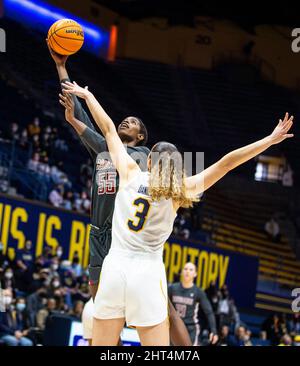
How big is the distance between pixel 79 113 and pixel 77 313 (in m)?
7.19

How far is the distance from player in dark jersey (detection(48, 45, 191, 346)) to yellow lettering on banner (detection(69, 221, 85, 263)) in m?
9.20

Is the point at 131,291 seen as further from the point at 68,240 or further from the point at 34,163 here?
the point at 34,163

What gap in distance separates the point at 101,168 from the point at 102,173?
0.04 metres

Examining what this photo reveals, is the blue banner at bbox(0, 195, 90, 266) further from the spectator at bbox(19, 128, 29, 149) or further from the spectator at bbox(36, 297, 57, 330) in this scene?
the spectator at bbox(19, 128, 29, 149)

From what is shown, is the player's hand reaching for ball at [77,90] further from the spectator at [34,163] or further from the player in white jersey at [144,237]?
the spectator at [34,163]

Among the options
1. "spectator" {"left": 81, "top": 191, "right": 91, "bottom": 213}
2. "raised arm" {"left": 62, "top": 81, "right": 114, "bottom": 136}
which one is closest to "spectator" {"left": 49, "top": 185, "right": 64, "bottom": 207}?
"spectator" {"left": 81, "top": 191, "right": 91, "bottom": 213}

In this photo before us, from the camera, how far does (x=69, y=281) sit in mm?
14508

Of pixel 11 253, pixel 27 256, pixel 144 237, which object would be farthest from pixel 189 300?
pixel 144 237

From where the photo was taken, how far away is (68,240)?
15664 mm

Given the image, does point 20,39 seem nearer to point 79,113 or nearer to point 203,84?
point 203,84

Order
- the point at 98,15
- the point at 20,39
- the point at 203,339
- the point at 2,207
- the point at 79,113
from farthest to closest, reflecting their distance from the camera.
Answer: the point at 98,15 < the point at 20,39 < the point at 203,339 < the point at 2,207 < the point at 79,113

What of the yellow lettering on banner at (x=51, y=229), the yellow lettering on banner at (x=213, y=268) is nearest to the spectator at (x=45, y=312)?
the yellow lettering on banner at (x=51, y=229)

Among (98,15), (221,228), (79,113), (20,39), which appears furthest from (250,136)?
(79,113)

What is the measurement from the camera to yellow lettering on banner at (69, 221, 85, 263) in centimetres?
1571
